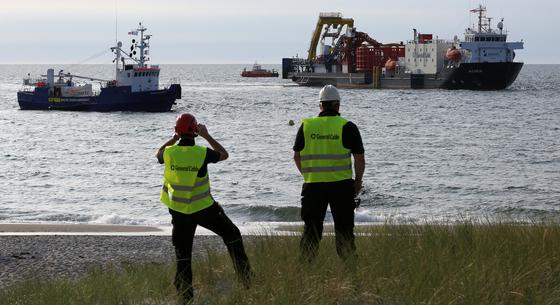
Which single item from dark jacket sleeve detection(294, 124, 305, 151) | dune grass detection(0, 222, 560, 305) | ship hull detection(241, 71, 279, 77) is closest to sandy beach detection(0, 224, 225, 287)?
dune grass detection(0, 222, 560, 305)

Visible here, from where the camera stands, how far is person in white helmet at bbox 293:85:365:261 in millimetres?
7492

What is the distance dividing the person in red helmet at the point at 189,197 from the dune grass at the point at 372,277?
8.7 inches

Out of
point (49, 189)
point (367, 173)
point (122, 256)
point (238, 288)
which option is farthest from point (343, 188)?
point (367, 173)

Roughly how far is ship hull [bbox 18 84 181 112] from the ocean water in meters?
0.77

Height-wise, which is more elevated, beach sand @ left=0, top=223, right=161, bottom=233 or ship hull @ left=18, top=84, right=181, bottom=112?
ship hull @ left=18, top=84, right=181, bottom=112

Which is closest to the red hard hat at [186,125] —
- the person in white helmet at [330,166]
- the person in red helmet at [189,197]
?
the person in red helmet at [189,197]

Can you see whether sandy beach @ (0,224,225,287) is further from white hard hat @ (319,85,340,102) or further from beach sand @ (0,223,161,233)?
white hard hat @ (319,85,340,102)

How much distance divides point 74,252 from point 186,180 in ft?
17.4

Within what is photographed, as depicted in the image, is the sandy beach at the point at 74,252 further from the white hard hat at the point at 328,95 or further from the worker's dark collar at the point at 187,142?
the white hard hat at the point at 328,95

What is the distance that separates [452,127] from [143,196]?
1137 inches

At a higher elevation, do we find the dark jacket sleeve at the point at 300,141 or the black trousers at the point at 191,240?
the dark jacket sleeve at the point at 300,141

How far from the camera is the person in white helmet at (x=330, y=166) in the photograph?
749 cm

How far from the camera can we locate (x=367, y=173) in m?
28.5

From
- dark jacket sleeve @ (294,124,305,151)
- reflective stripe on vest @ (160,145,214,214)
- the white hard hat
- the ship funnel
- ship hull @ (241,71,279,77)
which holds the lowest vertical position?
reflective stripe on vest @ (160,145,214,214)
